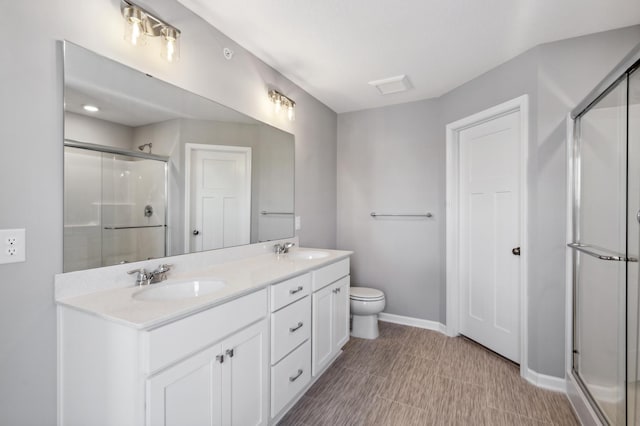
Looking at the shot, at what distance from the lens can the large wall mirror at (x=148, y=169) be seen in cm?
129

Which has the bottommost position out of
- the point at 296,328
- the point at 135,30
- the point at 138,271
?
the point at 296,328

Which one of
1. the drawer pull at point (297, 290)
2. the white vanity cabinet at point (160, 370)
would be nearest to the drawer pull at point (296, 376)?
the white vanity cabinet at point (160, 370)

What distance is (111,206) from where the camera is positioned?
1.40 metres

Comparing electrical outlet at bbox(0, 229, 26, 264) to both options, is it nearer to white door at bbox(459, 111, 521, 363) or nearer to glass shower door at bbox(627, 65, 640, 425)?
glass shower door at bbox(627, 65, 640, 425)

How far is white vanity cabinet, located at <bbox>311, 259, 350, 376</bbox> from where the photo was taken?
207 centimetres

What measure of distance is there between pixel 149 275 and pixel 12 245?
0.51 metres

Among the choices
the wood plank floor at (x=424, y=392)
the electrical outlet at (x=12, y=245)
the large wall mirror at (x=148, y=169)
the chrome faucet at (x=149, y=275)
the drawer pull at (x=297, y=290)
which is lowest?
the wood plank floor at (x=424, y=392)

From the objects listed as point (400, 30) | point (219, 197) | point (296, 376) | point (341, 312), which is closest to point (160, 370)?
point (296, 376)

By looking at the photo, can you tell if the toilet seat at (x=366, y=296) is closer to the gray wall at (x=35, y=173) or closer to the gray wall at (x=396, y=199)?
the gray wall at (x=396, y=199)

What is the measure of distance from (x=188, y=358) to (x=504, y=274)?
2.45 metres

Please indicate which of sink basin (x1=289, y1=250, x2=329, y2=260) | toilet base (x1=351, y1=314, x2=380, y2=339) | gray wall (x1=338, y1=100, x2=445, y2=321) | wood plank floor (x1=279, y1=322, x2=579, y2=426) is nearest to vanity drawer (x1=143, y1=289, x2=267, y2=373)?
wood plank floor (x1=279, y1=322, x2=579, y2=426)

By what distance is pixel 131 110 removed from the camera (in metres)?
1.50

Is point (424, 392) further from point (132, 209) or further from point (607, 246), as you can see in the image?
point (132, 209)

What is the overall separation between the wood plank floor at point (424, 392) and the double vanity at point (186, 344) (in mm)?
270
